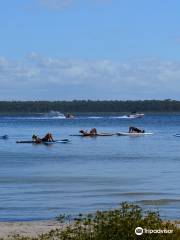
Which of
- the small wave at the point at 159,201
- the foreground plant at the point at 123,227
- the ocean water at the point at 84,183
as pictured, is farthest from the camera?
the small wave at the point at 159,201

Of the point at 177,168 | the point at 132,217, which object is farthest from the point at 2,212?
the point at 177,168

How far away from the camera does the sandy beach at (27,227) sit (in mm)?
15133

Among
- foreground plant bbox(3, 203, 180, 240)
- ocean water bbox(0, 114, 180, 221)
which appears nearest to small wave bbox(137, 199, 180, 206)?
ocean water bbox(0, 114, 180, 221)

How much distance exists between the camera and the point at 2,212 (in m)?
19.2

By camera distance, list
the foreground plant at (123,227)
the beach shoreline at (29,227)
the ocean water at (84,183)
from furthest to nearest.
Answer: the ocean water at (84,183) < the beach shoreline at (29,227) < the foreground plant at (123,227)

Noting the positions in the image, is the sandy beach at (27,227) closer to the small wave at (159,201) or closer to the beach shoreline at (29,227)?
the beach shoreline at (29,227)

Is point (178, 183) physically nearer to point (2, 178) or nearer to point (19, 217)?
point (2, 178)

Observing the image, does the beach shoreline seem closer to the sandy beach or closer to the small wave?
the sandy beach

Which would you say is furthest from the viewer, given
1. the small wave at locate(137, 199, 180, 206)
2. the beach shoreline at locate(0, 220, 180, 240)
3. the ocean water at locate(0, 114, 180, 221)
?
the small wave at locate(137, 199, 180, 206)

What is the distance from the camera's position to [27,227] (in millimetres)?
16172

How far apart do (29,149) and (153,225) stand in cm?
4910

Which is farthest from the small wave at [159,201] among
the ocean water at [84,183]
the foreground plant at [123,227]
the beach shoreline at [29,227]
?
the foreground plant at [123,227]

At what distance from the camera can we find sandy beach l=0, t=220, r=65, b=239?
15.1 meters

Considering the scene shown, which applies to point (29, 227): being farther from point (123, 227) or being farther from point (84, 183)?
point (84, 183)
